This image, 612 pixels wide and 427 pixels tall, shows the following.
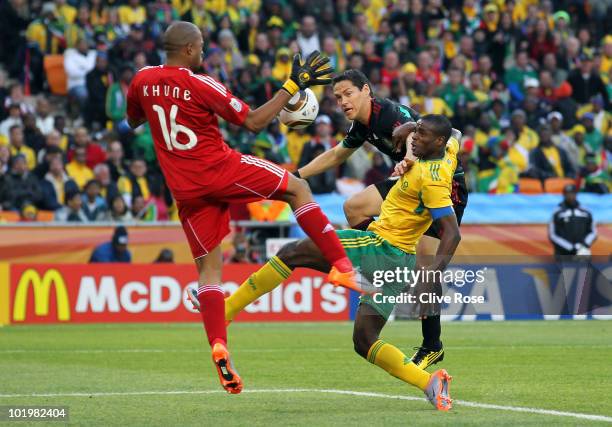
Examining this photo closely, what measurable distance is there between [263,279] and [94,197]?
11.1 metres

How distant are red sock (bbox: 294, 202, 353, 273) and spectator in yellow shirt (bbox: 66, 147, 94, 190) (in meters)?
12.3

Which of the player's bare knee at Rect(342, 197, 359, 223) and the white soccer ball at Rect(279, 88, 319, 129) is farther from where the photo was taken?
the player's bare knee at Rect(342, 197, 359, 223)

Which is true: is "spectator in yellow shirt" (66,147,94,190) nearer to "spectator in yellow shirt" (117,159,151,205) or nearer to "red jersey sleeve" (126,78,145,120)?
"spectator in yellow shirt" (117,159,151,205)

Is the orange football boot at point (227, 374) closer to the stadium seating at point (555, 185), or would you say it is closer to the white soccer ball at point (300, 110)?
the white soccer ball at point (300, 110)

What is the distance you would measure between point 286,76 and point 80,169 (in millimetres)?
4774

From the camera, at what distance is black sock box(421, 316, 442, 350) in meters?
9.84

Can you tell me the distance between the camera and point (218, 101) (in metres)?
8.52

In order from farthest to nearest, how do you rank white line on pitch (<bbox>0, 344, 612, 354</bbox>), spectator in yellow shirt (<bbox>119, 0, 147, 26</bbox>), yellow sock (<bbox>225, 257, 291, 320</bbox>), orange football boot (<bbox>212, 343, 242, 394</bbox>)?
spectator in yellow shirt (<bbox>119, 0, 147, 26</bbox>) < white line on pitch (<bbox>0, 344, 612, 354</bbox>) < yellow sock (<bbox>225, 257, 291, 320</bbox>) < orange football boot (<bbox>212, 343, 242, 394</bbox>)

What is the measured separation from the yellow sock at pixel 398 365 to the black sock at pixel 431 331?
1.19 meters

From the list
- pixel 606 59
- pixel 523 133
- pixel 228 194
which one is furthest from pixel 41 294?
pixel 606 59

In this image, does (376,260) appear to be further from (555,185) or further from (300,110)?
(555,185)

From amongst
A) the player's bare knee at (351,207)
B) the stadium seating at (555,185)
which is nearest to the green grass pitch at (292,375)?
the player's bare knee at (351,207)

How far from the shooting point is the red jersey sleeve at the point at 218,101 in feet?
28.0

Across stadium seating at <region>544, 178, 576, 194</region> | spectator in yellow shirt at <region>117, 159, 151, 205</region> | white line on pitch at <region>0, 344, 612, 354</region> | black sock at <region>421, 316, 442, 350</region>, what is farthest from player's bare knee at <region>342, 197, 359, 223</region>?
stadium seating at <region>544, 178, 576, 194</region>
